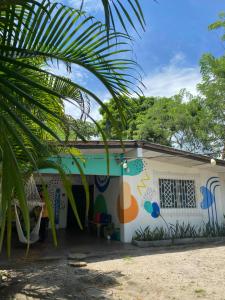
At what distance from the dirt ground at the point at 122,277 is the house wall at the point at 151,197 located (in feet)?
6.70

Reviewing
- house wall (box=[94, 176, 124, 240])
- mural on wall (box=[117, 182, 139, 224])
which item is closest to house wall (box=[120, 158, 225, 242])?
mural on wall (box=[117, 182, 139, 224])

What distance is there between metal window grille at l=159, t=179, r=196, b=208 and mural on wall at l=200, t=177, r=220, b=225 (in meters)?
0.42

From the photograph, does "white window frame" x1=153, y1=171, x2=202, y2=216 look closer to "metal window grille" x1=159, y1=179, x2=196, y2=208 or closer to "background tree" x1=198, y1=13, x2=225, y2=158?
"metal window grille" x1=159, y1=179, x2=196, y2=208

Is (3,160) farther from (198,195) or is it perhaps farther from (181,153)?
(198,195)

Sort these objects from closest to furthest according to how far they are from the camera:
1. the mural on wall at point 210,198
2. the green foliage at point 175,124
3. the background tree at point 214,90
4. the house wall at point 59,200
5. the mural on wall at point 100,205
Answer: the mural on wall at point 210,198
the mural on wall at point 100,205
the house wall at point 59,200
the background tree at point 214,90
the green foliage at point 175,124

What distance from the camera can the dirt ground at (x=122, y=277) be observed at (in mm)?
4801

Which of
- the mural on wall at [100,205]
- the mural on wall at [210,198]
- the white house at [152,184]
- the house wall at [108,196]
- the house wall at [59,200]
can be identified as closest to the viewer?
the white house at [152,184]

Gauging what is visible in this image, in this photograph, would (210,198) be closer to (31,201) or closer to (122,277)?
(122,277)

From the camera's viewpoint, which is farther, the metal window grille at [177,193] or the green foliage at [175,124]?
the green foliage at [175,124]

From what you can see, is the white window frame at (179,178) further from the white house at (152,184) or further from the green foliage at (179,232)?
the green foliage at (179,232)

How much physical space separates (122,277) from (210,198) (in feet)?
23.1

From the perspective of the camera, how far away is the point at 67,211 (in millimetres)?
14383

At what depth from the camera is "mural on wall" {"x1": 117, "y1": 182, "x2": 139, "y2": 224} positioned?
997cm

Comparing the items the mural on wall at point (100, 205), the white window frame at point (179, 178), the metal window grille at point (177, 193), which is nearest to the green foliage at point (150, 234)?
the white window frame at point (179, 178)
